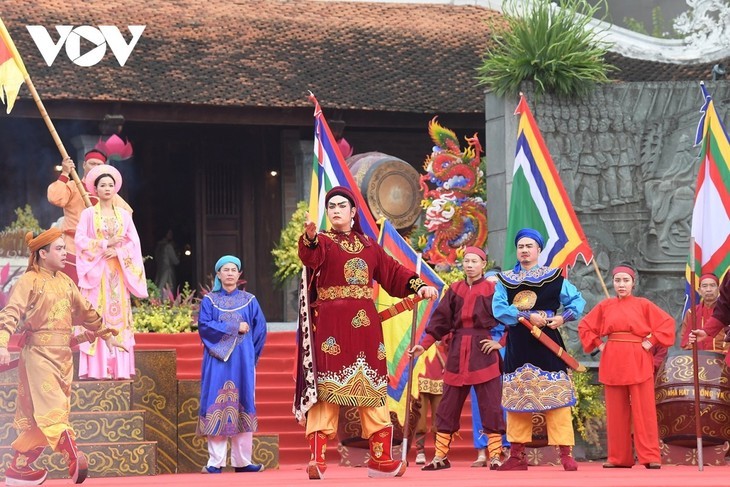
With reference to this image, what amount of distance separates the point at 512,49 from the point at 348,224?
706 centimetres

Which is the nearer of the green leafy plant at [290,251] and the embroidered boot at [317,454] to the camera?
the embroidered boot at [317,454]

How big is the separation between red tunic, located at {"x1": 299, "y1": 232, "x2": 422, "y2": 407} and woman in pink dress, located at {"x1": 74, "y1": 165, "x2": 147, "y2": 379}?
306 centimetres

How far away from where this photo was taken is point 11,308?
33.6 feet

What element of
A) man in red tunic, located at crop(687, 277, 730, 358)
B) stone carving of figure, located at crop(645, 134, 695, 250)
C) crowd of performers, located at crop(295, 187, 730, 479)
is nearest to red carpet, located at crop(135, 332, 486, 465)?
crowd of performers, located at crop(295, 187, 730, 479)

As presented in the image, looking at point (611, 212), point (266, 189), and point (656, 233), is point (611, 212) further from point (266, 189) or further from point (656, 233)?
point (266, 189)

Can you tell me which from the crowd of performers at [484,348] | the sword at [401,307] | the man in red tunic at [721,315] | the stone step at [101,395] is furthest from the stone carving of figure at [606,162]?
the sword at [401,307]

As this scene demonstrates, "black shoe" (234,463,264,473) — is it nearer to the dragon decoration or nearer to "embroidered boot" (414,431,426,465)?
"embroidered boot" (414,431,426,465)

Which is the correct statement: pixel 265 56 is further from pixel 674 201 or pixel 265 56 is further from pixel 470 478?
pixel 470 478

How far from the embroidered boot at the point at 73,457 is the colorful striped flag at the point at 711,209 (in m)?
4.98

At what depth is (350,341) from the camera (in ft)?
33.0

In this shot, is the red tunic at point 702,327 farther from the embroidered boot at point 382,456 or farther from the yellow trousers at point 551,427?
the embroidered boot at point 382,456

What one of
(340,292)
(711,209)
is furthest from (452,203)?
(340,292)

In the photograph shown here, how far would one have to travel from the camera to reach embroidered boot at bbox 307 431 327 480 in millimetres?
9977

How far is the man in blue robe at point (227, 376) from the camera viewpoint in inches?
499
